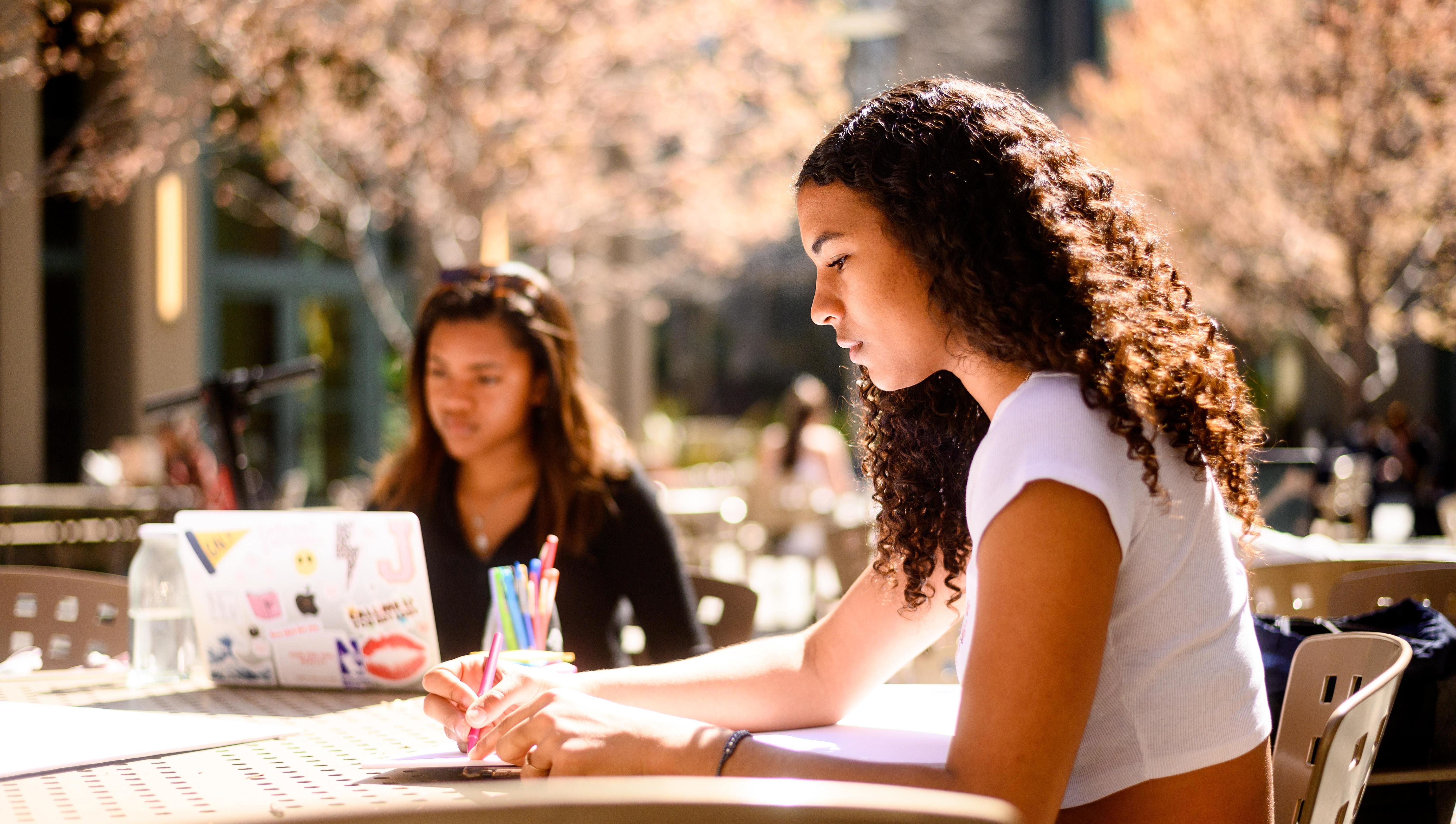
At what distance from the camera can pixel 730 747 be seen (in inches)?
51.6

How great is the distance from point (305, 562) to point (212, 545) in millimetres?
164

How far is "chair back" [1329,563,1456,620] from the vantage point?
2.73 m

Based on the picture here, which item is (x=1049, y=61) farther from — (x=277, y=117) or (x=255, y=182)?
(x=277, y=117)

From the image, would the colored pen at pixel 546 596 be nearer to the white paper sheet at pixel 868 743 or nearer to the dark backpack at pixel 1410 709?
the white paper sheet at pixel 868 743

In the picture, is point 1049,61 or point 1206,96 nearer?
point 1206,96

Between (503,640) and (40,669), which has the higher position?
(503,640)

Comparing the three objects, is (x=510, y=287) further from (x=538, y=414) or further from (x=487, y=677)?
(x=487, y=677)

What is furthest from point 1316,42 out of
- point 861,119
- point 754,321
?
point 754,321

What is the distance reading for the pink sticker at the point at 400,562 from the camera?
1887mm

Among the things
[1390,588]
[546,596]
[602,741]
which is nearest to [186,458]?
[546,596]

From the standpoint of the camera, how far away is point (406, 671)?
202 centimetres

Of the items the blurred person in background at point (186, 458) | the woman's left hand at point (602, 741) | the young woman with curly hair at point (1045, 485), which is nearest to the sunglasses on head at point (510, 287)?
the young woman with curly hair at point (1045, 485)

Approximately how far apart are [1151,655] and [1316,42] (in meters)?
7.15

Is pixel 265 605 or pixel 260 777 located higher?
pixel 265 605
